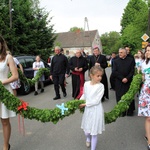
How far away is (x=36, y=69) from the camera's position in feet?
33.9

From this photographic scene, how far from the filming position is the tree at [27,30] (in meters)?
18.9

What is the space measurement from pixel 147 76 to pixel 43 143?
95.1 inches

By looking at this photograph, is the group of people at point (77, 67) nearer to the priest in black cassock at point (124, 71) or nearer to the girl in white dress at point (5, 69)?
the priest in black cassock at point (124, 71)

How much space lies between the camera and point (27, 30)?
69.4 ft

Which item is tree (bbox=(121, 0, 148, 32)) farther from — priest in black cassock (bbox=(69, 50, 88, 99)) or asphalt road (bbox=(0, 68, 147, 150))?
asphalt road (bbox=(0, 68, 147, 150))

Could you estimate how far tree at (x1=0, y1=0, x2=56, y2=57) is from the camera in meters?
18.9

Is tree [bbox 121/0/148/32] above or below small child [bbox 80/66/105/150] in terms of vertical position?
above

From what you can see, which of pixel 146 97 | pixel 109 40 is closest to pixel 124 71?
pixel 146 97

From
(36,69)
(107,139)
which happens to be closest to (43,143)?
(107,139)

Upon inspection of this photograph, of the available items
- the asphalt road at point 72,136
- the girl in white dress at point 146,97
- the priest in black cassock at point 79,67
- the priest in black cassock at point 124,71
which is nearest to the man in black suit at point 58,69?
the priest in black cassock at point 79,67

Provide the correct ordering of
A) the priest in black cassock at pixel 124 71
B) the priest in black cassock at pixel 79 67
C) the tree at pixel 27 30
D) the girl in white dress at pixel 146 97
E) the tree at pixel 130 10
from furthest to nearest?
the tree at pixel 130 10
the tree at pixel 27 30
the priest in black cassock at pixel 79 67
the priest in black cassock at pixel 124 71
the girl in white dress at pixel 146 97

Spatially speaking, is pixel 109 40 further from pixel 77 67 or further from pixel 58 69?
pixel 77 67

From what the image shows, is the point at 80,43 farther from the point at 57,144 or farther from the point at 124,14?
the point at 57,144

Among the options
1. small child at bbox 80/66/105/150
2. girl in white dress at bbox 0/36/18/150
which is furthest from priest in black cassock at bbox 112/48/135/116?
girl in white dress at bbox 0/36/18/150
